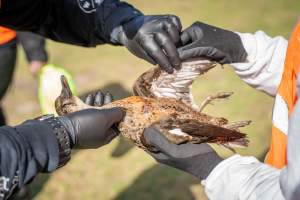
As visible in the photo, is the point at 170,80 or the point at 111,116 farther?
the point at 170,80

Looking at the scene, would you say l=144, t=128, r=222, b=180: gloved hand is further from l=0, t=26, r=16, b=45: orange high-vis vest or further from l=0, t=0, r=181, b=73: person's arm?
l=0, t=26, r=16, b=45: orange high-vis vest

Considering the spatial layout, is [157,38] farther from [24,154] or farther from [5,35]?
[5,35]

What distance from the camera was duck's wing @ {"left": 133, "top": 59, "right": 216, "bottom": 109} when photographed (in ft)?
9.07

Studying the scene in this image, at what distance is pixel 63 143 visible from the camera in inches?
86.2

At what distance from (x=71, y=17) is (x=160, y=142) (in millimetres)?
1283

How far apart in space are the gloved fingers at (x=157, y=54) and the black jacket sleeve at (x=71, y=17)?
0.37 metres

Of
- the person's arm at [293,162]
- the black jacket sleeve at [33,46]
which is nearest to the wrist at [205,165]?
Answer: the person's arm at [293,162]

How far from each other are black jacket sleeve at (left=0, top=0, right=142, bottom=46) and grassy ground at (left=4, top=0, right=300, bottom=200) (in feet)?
4.92

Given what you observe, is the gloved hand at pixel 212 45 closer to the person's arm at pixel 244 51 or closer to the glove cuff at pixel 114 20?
the person's arm at pixel 244 51

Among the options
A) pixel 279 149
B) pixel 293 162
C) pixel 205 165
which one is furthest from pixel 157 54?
pixel 293 162

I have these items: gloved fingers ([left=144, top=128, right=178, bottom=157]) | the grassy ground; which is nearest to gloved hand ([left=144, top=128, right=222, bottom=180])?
gloved fingers ([left=144, top=128, right=178, bottom=157])

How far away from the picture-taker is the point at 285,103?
2197mm

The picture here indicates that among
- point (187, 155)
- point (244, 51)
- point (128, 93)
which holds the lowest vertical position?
point (128, 93)

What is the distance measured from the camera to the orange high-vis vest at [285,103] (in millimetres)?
2100
